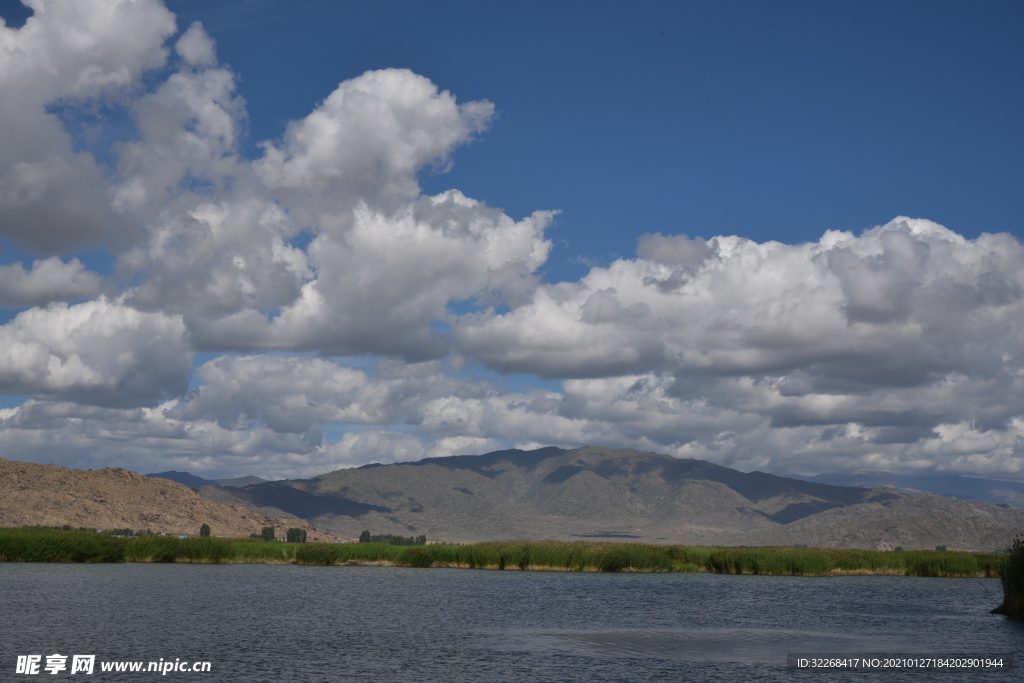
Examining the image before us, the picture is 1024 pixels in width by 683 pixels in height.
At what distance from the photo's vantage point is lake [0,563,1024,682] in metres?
34.3

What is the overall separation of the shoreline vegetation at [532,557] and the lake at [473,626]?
40.9 feet

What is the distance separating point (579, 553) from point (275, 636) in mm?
59962

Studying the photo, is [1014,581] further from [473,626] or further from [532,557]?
[532,557]

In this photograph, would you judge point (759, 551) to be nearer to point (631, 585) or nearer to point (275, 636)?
point (631, 585)

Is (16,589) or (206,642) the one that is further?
(16,589)

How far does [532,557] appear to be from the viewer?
96.8 m

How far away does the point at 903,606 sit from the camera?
63.0 meters

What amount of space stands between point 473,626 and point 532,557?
5034 cm

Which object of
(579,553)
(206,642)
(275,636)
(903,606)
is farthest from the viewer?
(579,553)

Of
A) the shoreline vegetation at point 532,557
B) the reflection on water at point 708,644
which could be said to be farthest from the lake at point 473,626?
the shoreline vegetation at point 532,557

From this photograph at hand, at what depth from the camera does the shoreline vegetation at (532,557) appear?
308 feet

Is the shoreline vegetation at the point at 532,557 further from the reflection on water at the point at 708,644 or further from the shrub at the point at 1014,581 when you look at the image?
the reflection on water at the point at 708,644

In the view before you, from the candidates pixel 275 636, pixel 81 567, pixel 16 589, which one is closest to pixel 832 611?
pixel 275 636

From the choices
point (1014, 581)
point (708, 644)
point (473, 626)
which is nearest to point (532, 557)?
point (473, 626)
